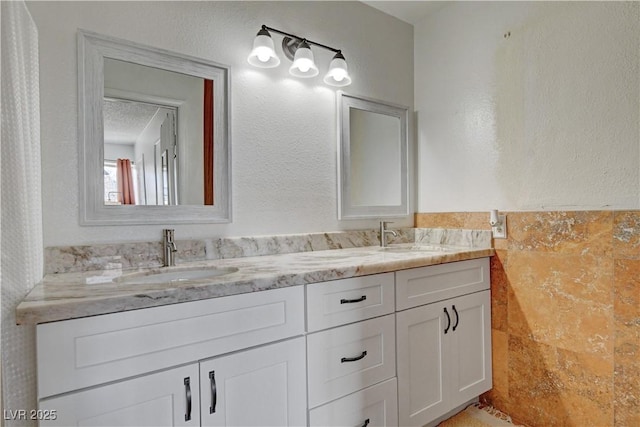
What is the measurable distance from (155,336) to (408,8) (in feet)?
7.46

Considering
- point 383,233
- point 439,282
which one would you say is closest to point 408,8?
point 383,233

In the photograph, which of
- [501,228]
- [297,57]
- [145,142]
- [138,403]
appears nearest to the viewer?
[138,403]

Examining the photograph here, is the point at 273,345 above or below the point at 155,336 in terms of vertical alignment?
below

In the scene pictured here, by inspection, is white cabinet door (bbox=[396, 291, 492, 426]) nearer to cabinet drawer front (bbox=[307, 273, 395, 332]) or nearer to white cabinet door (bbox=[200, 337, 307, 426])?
cabinet drawer front (bbox=[307, 273, 395, 332])

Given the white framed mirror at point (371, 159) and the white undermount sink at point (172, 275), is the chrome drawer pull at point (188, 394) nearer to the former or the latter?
the white undermount sink at point (172, 275)

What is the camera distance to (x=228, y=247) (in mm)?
1594

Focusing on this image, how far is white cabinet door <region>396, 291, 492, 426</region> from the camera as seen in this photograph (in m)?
1.51

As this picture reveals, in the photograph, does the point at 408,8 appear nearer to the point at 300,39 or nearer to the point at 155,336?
the point at 300,39

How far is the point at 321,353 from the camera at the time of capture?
1.25 metres

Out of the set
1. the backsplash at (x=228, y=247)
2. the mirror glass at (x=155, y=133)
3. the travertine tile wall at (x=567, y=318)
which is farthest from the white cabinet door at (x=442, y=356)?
the mirror glass at (x=155, y=133)

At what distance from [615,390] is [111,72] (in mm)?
2447

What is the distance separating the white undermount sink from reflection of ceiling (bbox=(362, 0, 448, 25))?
5.96 ft

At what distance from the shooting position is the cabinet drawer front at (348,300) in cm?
124

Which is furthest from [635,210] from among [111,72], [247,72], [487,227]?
[111,72]
